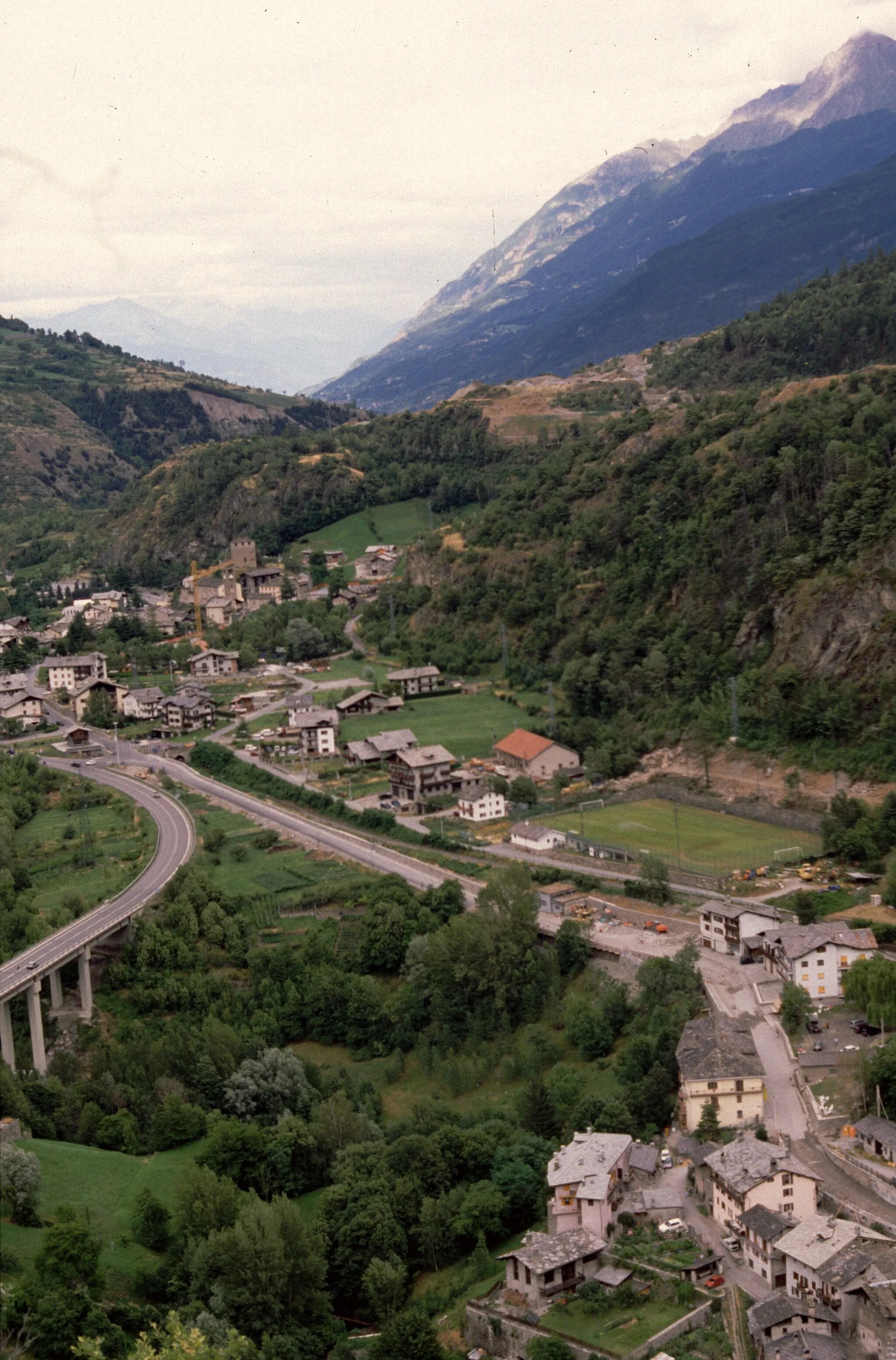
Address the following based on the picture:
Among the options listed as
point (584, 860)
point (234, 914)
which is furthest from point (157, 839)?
point (584, 860)

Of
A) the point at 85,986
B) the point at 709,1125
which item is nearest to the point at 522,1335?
the point at 709,1125

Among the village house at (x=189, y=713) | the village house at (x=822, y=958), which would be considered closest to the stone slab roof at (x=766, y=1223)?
the village house at (x=822, y=958)

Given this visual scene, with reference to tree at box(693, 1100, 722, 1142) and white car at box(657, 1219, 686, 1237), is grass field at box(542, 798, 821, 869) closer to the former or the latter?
tree at box(693, 1100, 722, 1142)

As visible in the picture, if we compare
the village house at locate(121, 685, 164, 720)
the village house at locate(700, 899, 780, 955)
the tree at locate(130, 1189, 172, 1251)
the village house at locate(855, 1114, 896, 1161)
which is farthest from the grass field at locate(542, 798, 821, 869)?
the village house at locate(121, 685, 164, 720)

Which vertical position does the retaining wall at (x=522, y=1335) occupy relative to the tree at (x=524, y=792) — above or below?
below

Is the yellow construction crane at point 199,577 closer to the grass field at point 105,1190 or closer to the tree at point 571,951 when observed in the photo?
the tree at point 571,951

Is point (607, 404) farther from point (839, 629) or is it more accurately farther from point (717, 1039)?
point (717, 1039)
